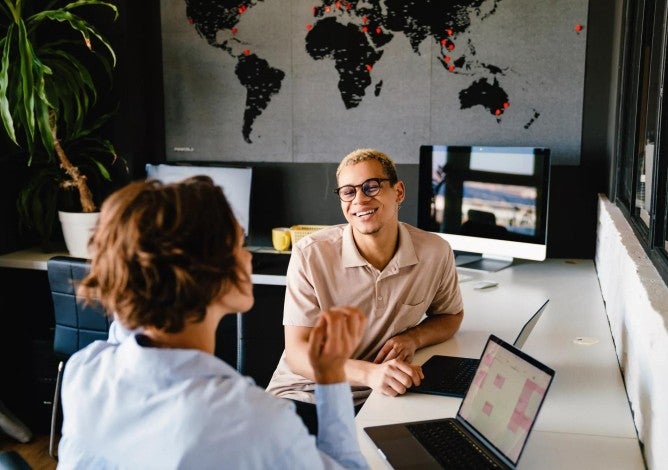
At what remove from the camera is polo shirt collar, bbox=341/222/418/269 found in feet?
7.13

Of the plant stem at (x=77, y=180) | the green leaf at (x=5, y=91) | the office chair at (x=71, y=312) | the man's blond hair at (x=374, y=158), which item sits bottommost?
the office chair at (x=71, y=312)

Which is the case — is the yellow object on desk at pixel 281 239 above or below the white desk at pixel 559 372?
above

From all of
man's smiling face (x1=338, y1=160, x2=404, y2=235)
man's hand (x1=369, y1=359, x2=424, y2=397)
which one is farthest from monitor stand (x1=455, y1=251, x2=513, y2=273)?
man's hand (x1=369, y1=359, x2=424, y2=397)

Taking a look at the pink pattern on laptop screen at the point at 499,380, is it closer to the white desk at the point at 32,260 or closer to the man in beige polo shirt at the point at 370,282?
the man in beige polo shirt at the point at 370,282

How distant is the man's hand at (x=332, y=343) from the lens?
3.95 feet

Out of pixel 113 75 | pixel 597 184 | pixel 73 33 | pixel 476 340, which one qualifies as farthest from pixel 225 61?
pixel 476 340

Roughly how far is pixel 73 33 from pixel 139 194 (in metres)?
3.27

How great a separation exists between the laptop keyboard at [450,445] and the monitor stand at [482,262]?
1670 mm

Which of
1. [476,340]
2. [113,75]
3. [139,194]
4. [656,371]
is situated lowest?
[476,340]

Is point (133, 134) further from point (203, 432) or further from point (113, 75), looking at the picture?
point (203, 432)

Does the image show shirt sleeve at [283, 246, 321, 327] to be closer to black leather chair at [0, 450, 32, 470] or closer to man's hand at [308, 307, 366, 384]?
man's hand at [308, 307, 366, 384]

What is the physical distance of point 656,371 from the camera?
53.2 inches

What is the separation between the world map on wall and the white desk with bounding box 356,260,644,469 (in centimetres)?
107

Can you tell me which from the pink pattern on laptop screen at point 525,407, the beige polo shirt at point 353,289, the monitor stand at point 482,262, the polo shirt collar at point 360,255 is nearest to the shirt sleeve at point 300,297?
the beige polo shirt at point 353,289
